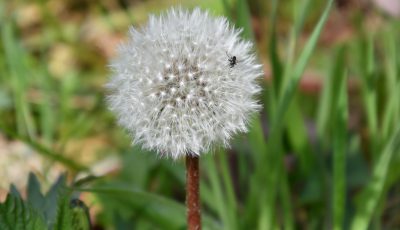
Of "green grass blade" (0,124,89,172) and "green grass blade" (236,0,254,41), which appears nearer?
"green grass blade" (236,0,254,41)

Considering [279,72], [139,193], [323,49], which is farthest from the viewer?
[323,49]

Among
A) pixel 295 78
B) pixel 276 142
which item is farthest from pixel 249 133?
pixel 295 78

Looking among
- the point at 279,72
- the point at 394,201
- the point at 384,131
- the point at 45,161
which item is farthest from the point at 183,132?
the point at 45,161

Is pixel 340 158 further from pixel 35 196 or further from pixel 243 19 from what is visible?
pixel 35 196

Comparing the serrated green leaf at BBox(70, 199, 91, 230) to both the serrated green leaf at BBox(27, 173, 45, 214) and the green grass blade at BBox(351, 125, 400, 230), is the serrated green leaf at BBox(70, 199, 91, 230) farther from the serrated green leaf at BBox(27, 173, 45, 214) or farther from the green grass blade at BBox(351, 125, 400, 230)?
the green grass blade at BBox(351, 125, 400, 230)

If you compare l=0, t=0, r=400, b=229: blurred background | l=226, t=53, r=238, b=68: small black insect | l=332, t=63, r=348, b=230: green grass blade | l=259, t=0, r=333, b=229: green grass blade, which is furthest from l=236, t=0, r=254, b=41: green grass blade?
l=226, t=53, r=238, b=68: small black insect

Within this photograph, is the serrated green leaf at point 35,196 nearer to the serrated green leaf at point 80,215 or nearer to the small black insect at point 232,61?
the serrated green leaf at point 80,215

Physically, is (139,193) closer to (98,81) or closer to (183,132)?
(183,132)
